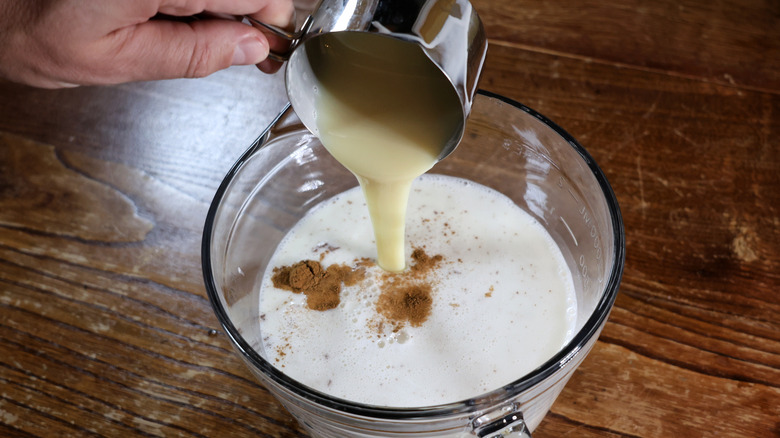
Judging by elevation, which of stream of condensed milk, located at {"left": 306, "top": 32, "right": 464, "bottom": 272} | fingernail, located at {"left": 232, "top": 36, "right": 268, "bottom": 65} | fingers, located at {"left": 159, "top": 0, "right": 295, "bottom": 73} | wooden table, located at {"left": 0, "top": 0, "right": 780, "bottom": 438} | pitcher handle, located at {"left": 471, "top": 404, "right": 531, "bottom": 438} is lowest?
wooden table, located at {"left": 0, "top": 0, "right": 780, "bottom": 438}

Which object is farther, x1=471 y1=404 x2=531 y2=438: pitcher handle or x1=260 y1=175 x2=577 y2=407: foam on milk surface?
x1=260 y1=175 x2=577 y2=407: foam on milk surface

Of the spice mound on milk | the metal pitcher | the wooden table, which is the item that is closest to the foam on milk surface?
the spice mound on milk

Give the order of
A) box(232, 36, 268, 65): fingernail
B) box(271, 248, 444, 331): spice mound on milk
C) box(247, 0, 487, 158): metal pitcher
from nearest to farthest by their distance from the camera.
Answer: box(247, 0, 487, 158): metal pitcher, box(232, 36, 268, 65): fingernail, box(271, 248, 444, 331): spice mound on milk

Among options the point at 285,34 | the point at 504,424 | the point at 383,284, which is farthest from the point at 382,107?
the point at 504,424

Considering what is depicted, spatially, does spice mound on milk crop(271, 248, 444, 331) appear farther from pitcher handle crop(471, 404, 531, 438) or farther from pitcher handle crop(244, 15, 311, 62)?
pitcher handle crop(244, 15, 311, 62)

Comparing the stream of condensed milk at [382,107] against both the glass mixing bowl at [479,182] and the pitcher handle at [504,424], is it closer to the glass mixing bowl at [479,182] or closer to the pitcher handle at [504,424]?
the glass mixing bowl at [479,182]

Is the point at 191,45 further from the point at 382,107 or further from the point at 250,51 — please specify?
the point at 382,107
